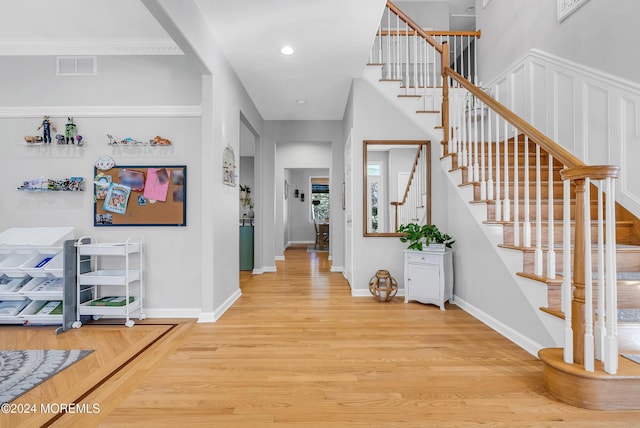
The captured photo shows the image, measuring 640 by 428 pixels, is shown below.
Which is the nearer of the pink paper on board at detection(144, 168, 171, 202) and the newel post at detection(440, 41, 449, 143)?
the pink paper on board at detection(144, 168, 171, 202)

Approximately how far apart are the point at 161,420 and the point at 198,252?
72.7 inches

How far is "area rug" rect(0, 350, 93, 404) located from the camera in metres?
1.88

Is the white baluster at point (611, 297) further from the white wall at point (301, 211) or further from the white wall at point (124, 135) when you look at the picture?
the white wall at point (301, 211)

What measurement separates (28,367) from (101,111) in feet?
7.63

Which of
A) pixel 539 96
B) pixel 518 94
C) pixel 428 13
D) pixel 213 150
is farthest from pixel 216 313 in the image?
pixel 428 13

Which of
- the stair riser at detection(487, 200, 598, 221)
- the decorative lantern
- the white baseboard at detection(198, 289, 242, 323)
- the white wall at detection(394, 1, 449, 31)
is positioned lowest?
the white baseboard at detection(198, 289, 242, 323)

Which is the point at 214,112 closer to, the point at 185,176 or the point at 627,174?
the point at 185,176

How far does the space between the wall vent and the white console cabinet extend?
384 cm

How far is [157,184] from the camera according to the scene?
3.22 meters

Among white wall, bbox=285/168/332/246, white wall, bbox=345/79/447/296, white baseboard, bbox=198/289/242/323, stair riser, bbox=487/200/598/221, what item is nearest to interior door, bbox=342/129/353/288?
white wall, bbox=345/79/447/296

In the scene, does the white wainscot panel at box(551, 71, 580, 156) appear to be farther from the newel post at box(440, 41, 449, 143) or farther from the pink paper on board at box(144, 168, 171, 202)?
the pink paper on board at box(144, 168, 171, 202)

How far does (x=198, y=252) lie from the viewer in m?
3.27

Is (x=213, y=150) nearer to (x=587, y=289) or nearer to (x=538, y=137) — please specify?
(x=538, y=137)

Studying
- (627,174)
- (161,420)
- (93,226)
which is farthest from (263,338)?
(627,174)
